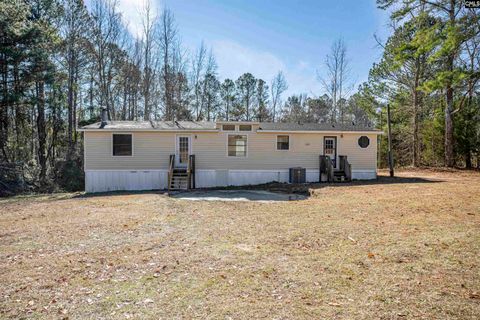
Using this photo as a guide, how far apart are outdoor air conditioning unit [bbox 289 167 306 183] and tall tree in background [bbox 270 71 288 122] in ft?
69.9

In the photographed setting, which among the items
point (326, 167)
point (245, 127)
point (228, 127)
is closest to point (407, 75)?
point (326, 167)

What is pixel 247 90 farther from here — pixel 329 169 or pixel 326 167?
pixel 329 169

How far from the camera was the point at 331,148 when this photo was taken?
1510 cm

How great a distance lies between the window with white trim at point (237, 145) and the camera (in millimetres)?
14477

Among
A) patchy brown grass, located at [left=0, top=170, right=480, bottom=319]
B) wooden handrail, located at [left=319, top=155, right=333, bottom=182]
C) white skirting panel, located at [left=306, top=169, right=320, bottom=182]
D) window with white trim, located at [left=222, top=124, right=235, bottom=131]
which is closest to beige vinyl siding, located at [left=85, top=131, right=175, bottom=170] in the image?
window with white trim, located at [left=222, top=124, right=235, bottom=131]

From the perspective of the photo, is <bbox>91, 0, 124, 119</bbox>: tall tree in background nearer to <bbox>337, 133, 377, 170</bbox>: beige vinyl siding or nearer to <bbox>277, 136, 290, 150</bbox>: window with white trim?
<bbox>277, 136, 290, 150</bbox>: window with white trim

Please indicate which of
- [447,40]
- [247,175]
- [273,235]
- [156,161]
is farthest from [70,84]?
[447,40]

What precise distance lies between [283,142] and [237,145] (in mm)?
2292

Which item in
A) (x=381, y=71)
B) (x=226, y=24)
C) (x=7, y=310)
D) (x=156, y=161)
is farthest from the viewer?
(x=381, y=71)

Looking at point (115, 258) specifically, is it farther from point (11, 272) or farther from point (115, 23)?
point (115, 23)

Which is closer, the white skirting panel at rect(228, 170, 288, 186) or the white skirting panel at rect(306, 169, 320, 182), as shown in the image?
the white skirting panel at rect(228, 170, 288, 186)

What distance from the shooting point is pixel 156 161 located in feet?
46.6

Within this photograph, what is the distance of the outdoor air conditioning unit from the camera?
14.4 metres

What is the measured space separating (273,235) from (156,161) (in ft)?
32.0
